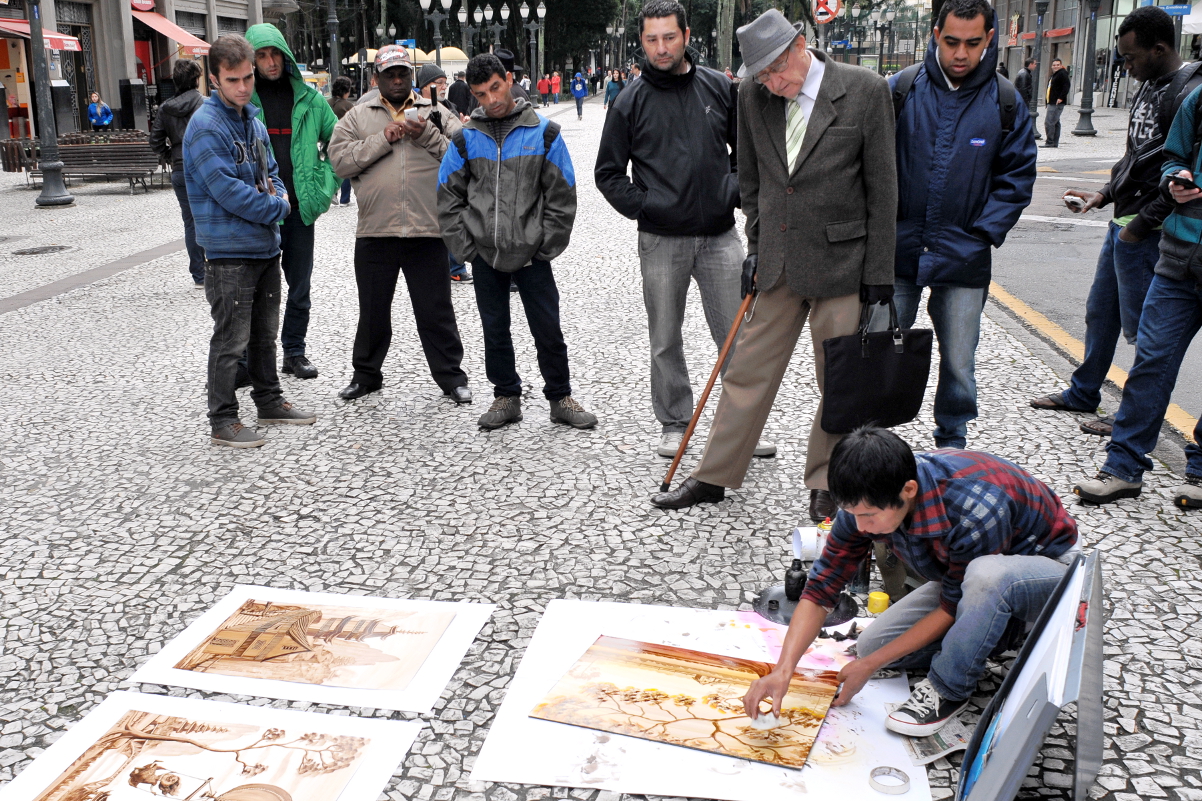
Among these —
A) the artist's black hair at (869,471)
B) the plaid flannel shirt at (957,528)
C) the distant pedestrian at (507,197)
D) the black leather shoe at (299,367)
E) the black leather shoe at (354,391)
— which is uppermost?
the distant pedestrian at (507,197)

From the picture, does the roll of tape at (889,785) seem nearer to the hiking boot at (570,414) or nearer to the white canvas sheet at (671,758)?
the white canvas sheet at (671,758)

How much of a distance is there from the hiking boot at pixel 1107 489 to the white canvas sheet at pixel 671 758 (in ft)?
5.13

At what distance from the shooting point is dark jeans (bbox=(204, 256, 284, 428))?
4.74 meters

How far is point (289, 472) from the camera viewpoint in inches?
178

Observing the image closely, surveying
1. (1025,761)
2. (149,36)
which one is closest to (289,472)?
(1025,761)

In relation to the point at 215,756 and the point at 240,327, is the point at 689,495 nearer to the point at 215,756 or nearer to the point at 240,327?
the point at 215,756

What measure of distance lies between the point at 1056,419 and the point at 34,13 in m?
13.9

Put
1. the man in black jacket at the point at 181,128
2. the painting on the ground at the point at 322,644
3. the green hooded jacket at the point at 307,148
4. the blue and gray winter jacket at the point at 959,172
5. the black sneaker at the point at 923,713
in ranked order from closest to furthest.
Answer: the black sneaker at the point at 923,713
the painting on the ground at the point at 322,644
the blue and gray winter jacket at the point at 959,172
the green hooded jacket at the point at 307,148
the man in black jacket at the point at 181,128

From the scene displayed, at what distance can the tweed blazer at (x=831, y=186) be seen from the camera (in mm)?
3488

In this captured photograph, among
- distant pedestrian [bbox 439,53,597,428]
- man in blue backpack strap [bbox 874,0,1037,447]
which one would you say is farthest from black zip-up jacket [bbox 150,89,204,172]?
man in blue backpack strap [bbox 874,0,1037,447]

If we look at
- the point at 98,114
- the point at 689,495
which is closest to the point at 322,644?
the point at 689,495

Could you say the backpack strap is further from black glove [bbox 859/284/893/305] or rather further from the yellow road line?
the yellow road line

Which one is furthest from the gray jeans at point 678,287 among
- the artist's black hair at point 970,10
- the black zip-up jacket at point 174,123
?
the black zip-up jacket at point 174,123

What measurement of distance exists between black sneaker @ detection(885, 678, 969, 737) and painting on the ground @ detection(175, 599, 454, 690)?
Answer: 132 centimetres
